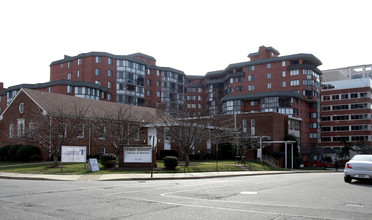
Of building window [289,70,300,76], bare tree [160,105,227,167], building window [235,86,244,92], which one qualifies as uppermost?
building window [289,70,300,76]

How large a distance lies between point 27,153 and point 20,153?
67 cm

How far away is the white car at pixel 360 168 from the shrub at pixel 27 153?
103 feet

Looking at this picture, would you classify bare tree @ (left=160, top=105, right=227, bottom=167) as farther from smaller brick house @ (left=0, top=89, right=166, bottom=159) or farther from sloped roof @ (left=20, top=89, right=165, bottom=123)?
sloped roof @ (left=20, top=89, right=165, bottom=123)

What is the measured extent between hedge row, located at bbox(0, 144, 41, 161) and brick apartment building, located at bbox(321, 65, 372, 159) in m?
66.4

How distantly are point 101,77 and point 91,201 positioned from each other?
2722 inches

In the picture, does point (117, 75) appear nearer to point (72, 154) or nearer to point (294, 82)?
point (294, 82)

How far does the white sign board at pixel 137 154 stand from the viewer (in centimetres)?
2822

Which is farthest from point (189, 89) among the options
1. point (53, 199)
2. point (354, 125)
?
point (53, 199)

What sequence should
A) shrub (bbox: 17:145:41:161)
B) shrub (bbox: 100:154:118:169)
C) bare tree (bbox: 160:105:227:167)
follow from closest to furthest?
shrub (bbox: 100:154:118:169), bare tree (bbox: 160:105:227:167), shrub (bbox: 17:145:41:161)

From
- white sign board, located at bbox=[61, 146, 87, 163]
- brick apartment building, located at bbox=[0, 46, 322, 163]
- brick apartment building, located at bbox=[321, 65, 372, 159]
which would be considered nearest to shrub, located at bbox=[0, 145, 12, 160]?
white sign board, located at bbox=[61, 146, 87, 163]

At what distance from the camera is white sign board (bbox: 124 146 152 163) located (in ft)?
92.6

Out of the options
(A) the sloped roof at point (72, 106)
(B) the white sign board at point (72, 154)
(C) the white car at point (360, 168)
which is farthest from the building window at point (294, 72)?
(C) the white car at point (360, 168)

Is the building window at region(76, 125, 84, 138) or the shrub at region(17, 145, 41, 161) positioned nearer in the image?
the building window at region(76, 125, 84, 138)

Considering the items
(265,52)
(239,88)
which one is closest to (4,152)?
(239,88)
